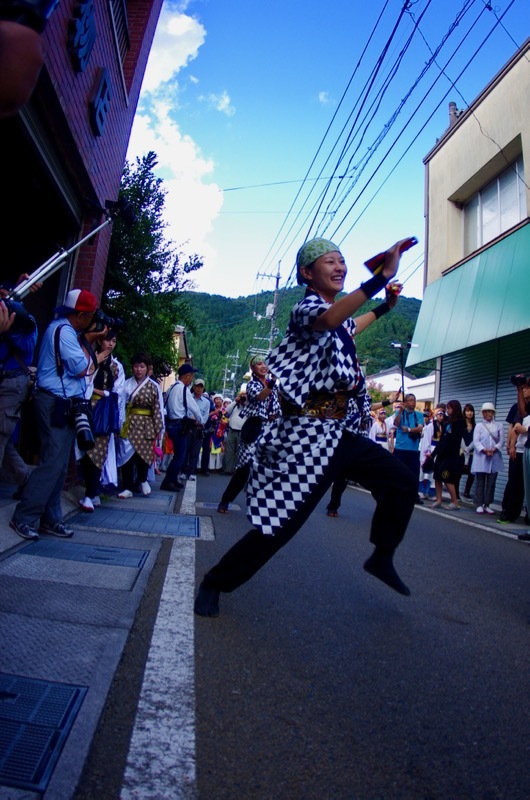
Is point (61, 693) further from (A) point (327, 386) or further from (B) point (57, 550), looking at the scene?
(B) point (57, 550)

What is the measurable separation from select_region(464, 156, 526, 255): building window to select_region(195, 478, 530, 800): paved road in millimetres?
11121

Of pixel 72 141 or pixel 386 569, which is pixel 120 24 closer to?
pixel 72 141

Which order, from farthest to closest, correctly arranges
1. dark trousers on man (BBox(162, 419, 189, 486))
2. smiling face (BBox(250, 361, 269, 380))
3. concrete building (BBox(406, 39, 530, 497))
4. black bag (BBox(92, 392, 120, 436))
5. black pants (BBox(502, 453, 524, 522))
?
concrete building (BBox(406, 39, 530, 497)) < dark trousers on man (BBox(162, 419, 189, 486)) < black pants (BBox(502, 453, 524, 522)) < smiling face (BBox(250, 361, 269, 380)) < black bag (BBox(92, 392, 120, 436))

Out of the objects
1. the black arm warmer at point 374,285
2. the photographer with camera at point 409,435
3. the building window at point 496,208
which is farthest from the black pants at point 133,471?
the building window at point 496,208

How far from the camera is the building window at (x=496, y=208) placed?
42.8ft

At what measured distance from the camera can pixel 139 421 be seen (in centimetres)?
749

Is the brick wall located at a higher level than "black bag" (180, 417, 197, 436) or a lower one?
higher

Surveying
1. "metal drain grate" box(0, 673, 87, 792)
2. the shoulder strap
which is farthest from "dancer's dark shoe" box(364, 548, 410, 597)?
the shoulder strap

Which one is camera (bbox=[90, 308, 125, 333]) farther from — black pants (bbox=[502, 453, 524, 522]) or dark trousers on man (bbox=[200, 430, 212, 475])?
dark trousers on man (bbox=[200, 430, 212, 475])

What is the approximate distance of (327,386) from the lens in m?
2.69

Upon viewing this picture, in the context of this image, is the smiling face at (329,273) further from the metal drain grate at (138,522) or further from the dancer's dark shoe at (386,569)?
the metal drain grate at (138,522)

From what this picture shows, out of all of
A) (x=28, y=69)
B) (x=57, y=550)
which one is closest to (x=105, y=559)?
(x=57, y=550)

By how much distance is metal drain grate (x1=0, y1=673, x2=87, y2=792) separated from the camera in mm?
1412

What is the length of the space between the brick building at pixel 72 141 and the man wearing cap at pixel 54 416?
1621mm
